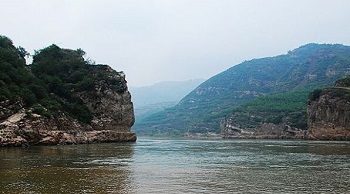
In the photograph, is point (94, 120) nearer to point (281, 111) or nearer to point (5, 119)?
point (5, 119)

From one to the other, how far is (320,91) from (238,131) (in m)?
48.1

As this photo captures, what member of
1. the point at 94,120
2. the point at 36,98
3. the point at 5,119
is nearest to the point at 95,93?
the point at 94,120

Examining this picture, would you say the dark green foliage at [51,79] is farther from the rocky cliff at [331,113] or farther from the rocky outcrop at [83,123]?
the rocky cliff at [331,113]

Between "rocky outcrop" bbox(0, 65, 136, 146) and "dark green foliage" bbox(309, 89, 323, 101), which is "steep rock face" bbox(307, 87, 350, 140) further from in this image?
"rocky outcrop" bbox(0, 65, 136, 146)

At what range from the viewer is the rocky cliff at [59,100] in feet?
207

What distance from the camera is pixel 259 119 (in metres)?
175

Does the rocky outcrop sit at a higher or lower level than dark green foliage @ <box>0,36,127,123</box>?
lower

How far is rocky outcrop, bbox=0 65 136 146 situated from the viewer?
198 feet

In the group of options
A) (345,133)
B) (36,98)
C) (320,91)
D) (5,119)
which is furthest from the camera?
(320,91)

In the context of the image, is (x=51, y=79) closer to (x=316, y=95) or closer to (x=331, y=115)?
(x=331, y=115)

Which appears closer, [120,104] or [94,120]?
[94,120]

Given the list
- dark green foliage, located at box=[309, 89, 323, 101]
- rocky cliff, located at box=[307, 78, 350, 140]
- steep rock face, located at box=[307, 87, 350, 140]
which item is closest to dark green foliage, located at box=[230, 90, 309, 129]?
dark green foliage, located at box=[309, 89, 323, 101]

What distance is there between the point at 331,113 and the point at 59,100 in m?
82.2

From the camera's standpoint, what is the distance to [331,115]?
126m
